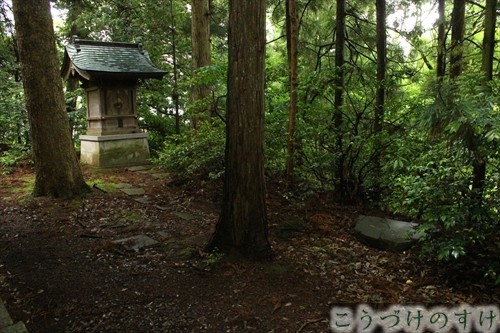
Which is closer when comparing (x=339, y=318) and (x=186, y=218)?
(x=339, y=318)

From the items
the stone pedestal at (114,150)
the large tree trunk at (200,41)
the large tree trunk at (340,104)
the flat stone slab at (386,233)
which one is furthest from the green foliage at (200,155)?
the stone pedestal at (114,150)

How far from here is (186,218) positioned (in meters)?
5.26

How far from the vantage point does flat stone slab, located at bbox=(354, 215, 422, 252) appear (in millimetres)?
4250

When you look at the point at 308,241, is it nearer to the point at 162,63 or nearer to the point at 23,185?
the point at 23,185

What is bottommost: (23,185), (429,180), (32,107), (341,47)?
(23,185)

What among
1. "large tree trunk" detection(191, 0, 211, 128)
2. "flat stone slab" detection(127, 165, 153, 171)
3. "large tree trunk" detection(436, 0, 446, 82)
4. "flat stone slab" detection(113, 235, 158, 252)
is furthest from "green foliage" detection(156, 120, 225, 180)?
"large tree trunk" detection(436, 0, 446, 82)

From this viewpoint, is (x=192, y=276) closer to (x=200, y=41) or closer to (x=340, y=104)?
(x=340, y=104)

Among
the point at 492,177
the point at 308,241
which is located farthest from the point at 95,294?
the point at 492,177

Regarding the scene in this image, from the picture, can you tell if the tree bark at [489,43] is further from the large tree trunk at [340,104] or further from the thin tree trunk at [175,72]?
the thin tree trunk at [175,72]

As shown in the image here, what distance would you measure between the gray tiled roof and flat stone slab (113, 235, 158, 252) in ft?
18.2

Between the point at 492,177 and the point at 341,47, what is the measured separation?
13.0ft

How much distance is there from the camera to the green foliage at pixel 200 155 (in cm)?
612

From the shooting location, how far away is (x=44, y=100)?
19.4ft

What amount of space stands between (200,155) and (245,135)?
304 centimetres
